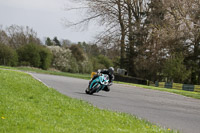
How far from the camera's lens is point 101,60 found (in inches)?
4712

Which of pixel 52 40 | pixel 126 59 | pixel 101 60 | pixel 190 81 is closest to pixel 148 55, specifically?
pixel 126 59

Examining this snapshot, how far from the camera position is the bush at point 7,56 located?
2375 inches

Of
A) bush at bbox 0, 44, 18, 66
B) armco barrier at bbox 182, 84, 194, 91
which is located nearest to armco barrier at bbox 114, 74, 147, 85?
armco barrier at bbox 182, 84, 194, 91

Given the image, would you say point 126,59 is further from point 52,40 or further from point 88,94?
point 52,40

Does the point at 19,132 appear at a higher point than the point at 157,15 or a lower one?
lower

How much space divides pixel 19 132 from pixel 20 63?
59983 millimetres

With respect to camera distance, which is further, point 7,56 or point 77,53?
point 77,53

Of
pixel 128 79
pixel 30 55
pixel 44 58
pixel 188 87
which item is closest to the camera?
pixel 188 87

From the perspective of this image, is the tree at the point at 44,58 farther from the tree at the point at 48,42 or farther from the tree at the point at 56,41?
the tree at the point at 56,41

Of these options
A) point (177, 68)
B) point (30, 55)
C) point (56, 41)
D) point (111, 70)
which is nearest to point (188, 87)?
point (177, 68)

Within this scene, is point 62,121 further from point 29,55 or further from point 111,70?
point 29,55

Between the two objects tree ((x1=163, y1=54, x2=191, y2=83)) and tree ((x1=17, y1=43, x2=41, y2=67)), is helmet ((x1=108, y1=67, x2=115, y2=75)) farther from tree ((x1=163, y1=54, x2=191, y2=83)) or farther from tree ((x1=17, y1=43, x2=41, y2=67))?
tree ((x1=17, y1=43, x2=41, y2=67))

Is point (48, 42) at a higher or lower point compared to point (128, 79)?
higher

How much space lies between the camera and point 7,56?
60906 millimetres
